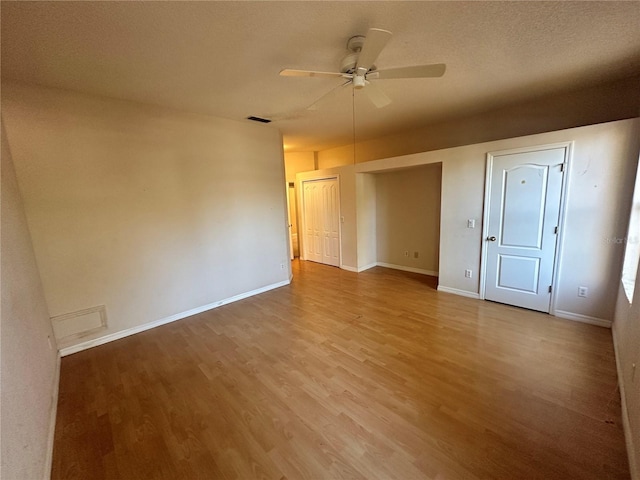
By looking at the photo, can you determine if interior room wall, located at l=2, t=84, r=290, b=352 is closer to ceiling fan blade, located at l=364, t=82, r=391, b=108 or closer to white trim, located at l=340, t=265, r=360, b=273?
white trim, located at l=340, t=265, r=360, b=273

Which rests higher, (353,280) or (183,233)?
(183,233)

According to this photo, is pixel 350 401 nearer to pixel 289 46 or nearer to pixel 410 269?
pixel 289 46

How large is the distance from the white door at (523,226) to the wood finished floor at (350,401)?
37 cm

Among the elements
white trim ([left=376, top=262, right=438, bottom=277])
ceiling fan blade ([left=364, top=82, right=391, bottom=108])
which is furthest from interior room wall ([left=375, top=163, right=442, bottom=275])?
ceiling fan blade ([left=364, top=82, right=391, bottom=108])

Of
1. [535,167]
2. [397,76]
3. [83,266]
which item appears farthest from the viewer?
[535,167]

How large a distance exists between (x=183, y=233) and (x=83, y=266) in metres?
1.07

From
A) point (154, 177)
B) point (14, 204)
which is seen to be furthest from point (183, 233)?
point (14, 204)

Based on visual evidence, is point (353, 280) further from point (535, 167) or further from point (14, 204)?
point (14, 204)

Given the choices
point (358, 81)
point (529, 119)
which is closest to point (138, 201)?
point (358, 81)

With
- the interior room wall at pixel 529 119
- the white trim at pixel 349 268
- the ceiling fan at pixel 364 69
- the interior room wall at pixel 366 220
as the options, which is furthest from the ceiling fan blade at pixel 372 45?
the white trim at pixel 349 268

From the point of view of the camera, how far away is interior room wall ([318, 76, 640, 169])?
296 centimetres

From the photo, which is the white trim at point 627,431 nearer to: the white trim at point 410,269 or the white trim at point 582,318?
the white trim at point 582,318

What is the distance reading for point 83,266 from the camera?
2785 mm

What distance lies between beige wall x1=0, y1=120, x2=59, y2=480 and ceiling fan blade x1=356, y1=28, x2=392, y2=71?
2.56m
